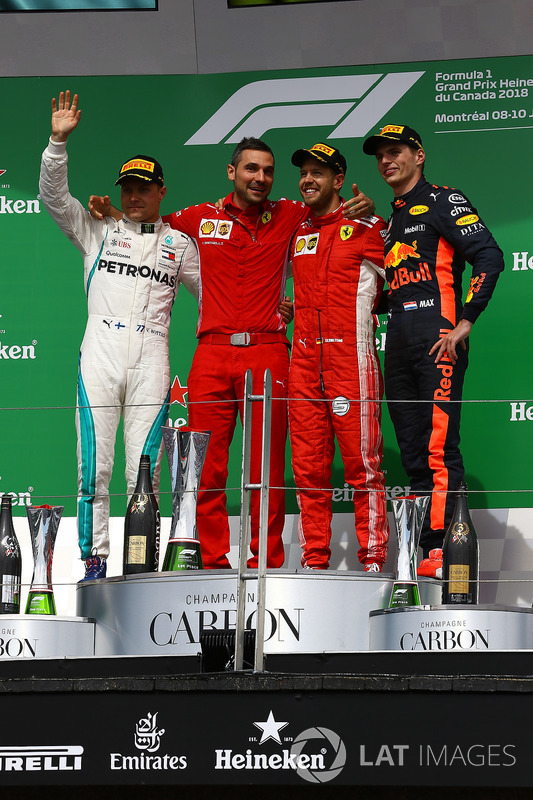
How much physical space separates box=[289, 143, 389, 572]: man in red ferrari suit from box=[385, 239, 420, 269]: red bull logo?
9cm

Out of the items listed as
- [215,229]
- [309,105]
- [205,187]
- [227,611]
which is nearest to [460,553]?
[227,611]

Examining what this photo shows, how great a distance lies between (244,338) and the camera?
175 inches

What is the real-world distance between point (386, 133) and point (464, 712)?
256cm

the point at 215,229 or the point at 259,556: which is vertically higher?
the point at 215,229

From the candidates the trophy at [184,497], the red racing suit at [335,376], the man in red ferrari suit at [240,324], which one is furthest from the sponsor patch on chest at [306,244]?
the trophy at [184,497]

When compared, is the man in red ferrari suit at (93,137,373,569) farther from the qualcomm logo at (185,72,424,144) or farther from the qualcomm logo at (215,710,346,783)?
the qualcomm logo at (215,710,346,783)

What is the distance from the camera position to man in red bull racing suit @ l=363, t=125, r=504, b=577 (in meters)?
4.11

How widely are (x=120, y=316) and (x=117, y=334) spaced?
72mm

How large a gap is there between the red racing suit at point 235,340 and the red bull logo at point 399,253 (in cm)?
45

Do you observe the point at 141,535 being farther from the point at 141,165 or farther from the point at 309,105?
the point at 309,105

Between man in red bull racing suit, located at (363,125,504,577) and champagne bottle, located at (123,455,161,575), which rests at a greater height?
man in red bull racing suit, located at (363,125,504,577)

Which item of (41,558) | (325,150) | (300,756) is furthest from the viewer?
(325,150)

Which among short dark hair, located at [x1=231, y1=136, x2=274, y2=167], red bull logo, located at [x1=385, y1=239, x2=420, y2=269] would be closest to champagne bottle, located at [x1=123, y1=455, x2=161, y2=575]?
red bull logo, located at [x1=385, y1=239, x2=420, y2=269]

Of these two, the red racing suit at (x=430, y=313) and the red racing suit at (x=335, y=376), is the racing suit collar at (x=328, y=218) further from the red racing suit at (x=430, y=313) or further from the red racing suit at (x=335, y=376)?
the red racing suit at (x=430, y=313)
